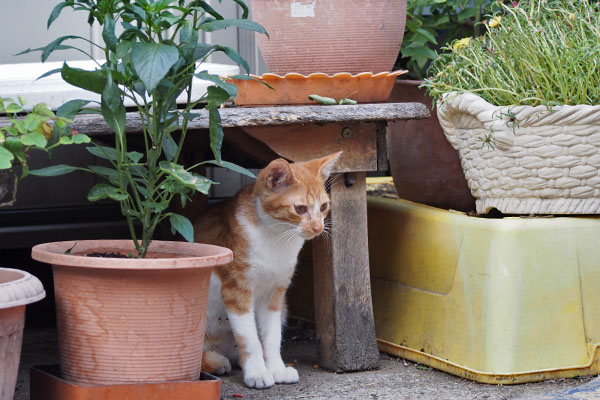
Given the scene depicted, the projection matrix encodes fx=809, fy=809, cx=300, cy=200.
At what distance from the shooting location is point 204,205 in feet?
10.6

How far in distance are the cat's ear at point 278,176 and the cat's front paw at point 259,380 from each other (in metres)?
0.57

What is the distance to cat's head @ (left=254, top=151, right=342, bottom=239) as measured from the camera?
2.43 m

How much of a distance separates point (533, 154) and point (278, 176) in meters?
0.78

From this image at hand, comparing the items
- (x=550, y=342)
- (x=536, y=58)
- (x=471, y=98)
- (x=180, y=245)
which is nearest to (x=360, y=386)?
(x=550, y=342)

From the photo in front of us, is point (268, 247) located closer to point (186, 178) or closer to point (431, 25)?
point (186, 178)

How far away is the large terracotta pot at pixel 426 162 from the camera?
2.90 m

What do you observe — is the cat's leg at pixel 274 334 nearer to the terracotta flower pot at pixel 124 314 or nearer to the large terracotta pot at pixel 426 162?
the terracotta flower pot at pixel 124 314

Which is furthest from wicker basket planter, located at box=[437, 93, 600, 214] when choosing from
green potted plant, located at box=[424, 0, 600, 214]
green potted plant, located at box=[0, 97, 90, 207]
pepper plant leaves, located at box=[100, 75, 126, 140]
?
green potted plant, located at box=[0, 97, 90, 207]

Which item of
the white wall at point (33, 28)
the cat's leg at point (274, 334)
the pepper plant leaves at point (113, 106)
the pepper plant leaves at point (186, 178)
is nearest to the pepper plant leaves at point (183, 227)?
the pepper plant leaves at point (186, 178)

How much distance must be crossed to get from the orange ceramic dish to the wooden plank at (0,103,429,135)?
99mm

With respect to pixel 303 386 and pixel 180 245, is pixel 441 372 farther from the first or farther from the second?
pixel 180 245

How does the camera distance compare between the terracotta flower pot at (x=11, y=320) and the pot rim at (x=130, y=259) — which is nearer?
the terracotta flower pot at (x=11, y=320)

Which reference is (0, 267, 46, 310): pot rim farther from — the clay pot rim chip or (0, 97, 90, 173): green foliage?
the clay pot rim chip

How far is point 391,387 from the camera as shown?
2.50 m
